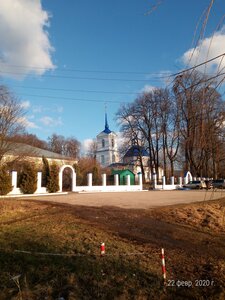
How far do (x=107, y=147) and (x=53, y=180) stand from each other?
5335 cm

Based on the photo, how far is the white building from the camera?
80.8 m

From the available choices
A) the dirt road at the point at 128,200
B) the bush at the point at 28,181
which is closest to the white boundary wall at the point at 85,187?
the bush at the point at 28,181

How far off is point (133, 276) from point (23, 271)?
2.18 m

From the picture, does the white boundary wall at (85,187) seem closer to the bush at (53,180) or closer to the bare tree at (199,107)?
the bush at (53,180)

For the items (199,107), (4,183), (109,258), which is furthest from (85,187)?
(199,107)

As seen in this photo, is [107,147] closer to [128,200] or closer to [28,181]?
[28,181]

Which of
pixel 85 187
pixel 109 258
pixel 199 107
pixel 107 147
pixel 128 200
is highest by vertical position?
pixel 107 147

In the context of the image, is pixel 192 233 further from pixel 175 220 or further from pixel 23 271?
pixel 23 271

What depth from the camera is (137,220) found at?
35.1 feet

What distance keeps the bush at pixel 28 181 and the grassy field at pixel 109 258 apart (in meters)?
15.7

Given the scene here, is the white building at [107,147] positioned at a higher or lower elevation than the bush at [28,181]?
higher

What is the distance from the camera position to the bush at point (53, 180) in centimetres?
2851

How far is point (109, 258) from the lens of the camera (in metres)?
6.21

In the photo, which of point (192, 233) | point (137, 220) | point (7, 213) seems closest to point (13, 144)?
point (7, 213)
